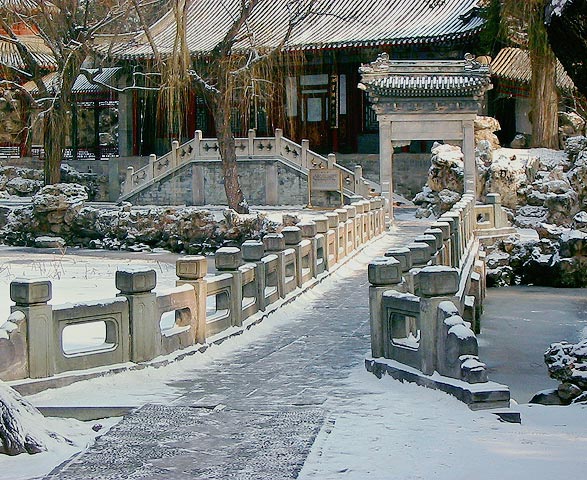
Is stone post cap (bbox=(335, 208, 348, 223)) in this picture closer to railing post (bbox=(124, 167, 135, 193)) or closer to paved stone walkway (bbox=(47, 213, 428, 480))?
paved stone walkway (bbox=(47, 213, 428, 480))

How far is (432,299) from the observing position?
7.79 meters

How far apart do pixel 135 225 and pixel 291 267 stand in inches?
650

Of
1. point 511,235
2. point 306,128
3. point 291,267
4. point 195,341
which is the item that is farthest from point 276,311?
point 306,128

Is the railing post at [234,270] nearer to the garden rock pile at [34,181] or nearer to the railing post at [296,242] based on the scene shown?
the railing post at [296,242]

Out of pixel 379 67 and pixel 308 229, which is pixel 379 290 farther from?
pixel 379 67

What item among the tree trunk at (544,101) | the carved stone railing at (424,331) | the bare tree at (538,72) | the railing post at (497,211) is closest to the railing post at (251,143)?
the bare tree at (538,72)

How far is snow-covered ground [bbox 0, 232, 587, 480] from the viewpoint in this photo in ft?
19.1

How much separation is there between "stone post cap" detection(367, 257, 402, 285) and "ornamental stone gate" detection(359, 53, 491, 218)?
55.8ft

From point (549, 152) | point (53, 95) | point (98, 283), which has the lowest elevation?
point (98, 283)

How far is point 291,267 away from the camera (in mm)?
14297

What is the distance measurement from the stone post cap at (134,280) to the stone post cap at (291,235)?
556cm

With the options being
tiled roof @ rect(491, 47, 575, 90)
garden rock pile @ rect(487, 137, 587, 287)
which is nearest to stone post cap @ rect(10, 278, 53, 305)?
garden rock pile @ rect(487, 137, 587, 287)

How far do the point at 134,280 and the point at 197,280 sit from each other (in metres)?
1.30

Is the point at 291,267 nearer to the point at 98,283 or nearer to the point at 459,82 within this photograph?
the point at 98,283
